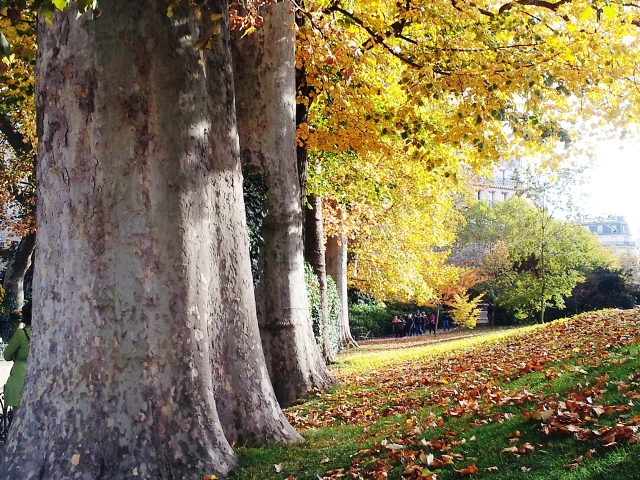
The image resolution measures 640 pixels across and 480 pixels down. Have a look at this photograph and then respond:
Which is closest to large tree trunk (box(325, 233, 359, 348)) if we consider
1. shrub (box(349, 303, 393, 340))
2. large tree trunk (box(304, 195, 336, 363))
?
large tree trunk (box(304, 195, 336, 363))

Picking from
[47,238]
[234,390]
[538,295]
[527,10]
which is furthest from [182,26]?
[538,295]

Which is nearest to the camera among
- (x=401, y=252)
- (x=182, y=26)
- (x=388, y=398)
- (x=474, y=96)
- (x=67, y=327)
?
(x=67, y=327)

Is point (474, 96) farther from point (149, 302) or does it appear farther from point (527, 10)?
point (149, 302)

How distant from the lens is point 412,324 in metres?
37.8

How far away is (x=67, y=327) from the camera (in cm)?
446

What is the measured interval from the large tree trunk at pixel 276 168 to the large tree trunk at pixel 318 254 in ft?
18.8

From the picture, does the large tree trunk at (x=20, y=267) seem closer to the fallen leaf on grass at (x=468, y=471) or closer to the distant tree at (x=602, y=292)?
the fallen leaf on grass at (x=468, y=471)

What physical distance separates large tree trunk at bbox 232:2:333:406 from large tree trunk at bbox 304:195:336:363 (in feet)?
18.8

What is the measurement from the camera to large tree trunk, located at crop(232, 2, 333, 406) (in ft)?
28.1

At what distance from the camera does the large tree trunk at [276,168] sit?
858 cm

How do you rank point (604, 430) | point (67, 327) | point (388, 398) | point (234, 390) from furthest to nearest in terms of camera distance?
1. point (388, 398)
2. point (234, 390)
3. point (67, 327)
4. point (604, 430)

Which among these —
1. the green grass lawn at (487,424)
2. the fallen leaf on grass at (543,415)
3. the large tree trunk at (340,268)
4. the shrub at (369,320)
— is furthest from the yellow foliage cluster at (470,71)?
A: the shrub at (369,320)

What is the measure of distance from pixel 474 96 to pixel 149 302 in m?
7.78

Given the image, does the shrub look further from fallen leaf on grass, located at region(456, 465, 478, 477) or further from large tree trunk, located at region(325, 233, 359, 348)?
fallen leaf on grass, located at region(456, 465, 478, 477)
